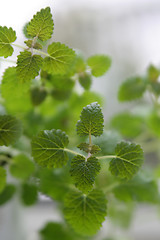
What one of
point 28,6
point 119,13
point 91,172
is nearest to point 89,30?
point 119,13

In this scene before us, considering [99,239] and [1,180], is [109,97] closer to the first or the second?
[99,239]

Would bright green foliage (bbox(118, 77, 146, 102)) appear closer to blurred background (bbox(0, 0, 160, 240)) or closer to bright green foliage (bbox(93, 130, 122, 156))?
bright green foliage (bbox(93, 130, 122, 156))

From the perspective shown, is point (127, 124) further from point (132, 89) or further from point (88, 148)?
point (88, 148)

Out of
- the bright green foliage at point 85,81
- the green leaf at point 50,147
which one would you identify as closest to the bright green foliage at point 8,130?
the green leaf at point 50,147

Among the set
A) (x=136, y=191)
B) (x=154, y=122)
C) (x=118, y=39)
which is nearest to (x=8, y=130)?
(x=136, y=191)

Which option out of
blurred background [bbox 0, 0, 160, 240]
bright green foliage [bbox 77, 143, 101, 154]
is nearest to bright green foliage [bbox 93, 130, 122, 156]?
bright green foliage [bbox 77, 143, 101, 154]

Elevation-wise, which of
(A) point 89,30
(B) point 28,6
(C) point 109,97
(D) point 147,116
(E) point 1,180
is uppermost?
(A) point 89,30
